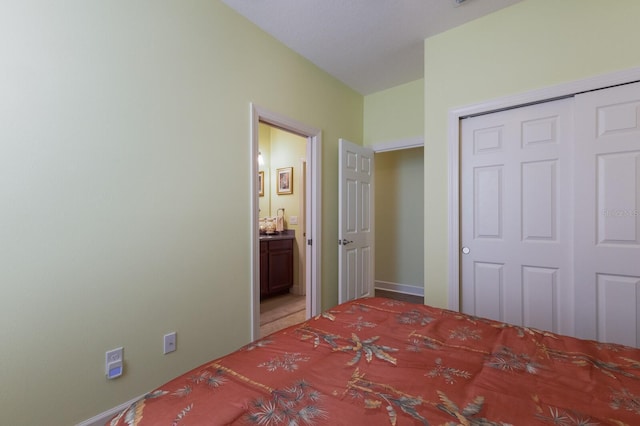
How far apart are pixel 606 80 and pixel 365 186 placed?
7.10 ft

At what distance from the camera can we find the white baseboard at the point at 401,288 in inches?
176

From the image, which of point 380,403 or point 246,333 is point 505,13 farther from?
point 246,333

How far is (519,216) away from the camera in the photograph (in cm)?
222

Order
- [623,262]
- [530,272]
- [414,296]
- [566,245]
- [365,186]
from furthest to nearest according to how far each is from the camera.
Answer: [414,296] → [365,186] → [530,272] → [566,245] → [623,262]

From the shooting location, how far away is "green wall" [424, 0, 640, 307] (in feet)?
6.23

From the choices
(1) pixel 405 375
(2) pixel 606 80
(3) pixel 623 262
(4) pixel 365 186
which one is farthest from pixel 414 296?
(1) pixel 405 375

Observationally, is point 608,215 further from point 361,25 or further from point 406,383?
point 361,25

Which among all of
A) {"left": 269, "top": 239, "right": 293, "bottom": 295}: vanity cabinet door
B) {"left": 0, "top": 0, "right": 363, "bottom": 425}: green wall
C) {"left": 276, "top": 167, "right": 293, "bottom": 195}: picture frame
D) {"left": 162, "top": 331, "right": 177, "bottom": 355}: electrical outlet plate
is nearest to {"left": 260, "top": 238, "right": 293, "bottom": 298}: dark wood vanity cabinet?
{"left": 269, "top": 239, "right": 293, "bottom": 295}: vanity cabinet door

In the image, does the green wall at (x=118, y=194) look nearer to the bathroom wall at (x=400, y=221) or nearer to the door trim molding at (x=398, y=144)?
the door trim molding at (x=398, y=144)

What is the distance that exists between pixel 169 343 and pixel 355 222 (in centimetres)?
213

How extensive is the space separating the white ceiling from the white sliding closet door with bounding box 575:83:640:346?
104cm

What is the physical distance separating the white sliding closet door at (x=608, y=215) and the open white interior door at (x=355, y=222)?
6.14ft

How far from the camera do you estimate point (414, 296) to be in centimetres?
445

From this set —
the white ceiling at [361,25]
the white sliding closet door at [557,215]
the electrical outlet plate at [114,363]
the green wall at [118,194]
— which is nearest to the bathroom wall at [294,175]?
the white ceiling at [361,25]
